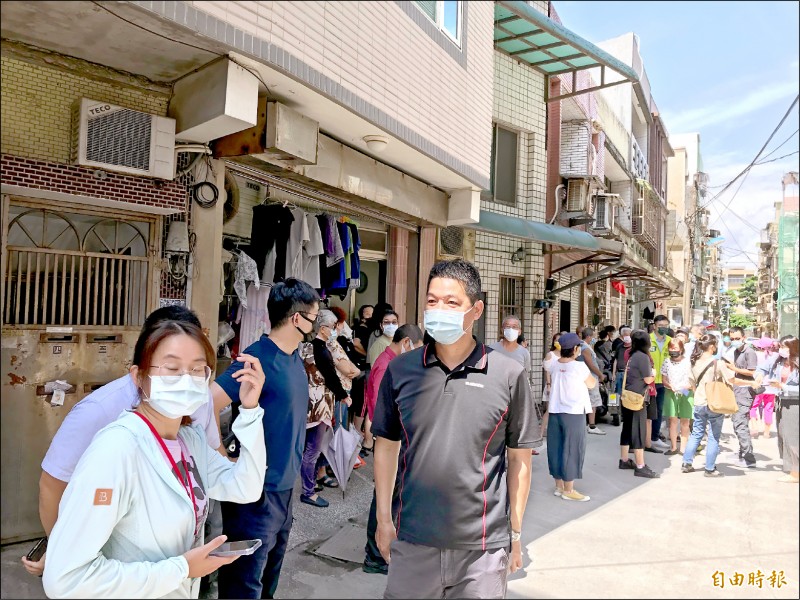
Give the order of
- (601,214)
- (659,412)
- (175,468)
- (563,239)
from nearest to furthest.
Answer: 1. (175,468)
2. (659,412)
3. (563,239)
4. (601,214)

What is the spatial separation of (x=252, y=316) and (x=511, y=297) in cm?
705

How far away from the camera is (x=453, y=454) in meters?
2.40

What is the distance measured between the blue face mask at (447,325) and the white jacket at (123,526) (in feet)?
4.04

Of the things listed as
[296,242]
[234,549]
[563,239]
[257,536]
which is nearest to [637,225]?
[563,239]

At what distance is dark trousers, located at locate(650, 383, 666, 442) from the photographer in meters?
8.30

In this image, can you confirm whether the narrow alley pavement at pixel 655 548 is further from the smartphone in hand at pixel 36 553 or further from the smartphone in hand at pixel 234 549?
the smartphone in hand at pixel 234 549

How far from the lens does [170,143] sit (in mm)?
4371

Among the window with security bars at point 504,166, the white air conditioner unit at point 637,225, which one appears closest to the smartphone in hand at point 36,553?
the window with security bars at point 504,166

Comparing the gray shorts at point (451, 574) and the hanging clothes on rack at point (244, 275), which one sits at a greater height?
the hanging clothes on rack at point (244, 275)

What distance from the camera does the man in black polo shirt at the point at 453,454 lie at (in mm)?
2363

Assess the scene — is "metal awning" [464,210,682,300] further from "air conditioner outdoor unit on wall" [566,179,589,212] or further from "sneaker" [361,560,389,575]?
"sneaker" [361,560,389,575]

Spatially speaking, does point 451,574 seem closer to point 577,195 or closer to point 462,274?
point 462,274

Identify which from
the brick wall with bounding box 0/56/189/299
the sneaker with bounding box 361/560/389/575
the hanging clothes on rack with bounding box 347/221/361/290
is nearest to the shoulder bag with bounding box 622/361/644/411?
the hanging clothes on rack with bounding box 347/221/361/290

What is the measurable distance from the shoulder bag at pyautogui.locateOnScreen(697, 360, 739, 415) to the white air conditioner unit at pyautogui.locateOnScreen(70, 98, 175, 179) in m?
5.70
